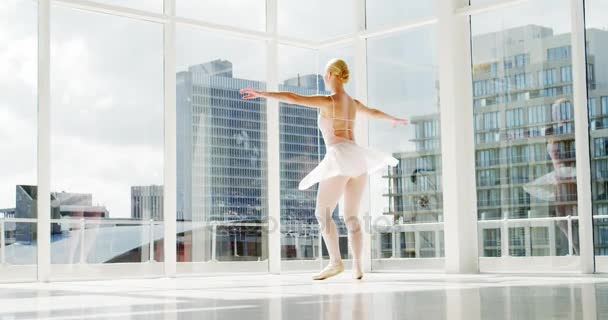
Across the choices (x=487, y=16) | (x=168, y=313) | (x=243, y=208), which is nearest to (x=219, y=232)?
(x=243, y=208)

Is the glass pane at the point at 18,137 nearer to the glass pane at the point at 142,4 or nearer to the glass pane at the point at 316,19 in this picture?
the glass pane at the point at 142,4

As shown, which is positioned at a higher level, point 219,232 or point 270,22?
point 270,22

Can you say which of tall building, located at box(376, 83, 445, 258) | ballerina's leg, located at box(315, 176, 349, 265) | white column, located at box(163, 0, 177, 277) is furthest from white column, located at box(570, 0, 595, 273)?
white column, located at box(163, 0, 177, 277)

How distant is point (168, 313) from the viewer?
2.53 metres

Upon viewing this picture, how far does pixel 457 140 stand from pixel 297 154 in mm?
1757

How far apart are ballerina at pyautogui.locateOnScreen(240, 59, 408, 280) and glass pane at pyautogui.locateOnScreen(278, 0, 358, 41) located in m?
2.24

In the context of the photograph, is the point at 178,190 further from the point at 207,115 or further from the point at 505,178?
the point at 505,178

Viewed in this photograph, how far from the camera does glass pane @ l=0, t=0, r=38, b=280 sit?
5859 mm

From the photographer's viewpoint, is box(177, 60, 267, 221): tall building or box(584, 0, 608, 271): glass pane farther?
box(177, 60, 267, 221): tall building

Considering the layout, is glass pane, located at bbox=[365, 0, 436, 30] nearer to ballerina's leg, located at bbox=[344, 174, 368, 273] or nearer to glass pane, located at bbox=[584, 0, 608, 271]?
glass pane, located at bbox=[584, 0, 608, 271]

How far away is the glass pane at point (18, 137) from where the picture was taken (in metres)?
5.86

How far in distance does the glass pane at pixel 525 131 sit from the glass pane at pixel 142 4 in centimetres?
266

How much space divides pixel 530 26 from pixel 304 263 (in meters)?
3.01

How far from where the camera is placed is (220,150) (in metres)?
7.12
